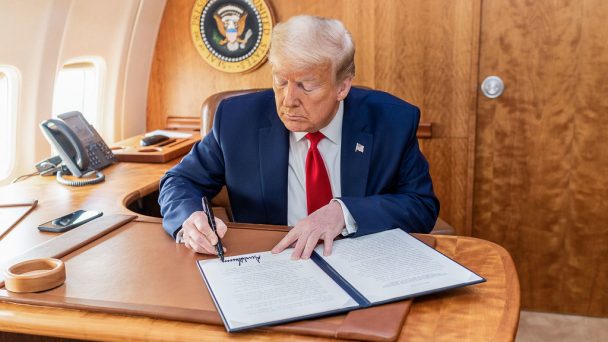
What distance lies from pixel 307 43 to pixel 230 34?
6.85ft

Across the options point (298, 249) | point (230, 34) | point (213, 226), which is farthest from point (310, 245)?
point (230, 34)

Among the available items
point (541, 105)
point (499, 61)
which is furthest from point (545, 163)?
point (499, 61)

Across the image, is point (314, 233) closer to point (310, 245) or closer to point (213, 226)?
point (310, 245)

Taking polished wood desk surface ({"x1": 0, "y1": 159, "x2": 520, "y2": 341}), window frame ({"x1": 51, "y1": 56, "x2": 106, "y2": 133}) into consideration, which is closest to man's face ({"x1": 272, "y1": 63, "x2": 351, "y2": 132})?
polished wood desk surface ({"x1": 0, "y1": 159, "x2": 520, "y2": 341})

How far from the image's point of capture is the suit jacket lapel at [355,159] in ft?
7.22

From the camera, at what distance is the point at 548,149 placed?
3602 millimetres

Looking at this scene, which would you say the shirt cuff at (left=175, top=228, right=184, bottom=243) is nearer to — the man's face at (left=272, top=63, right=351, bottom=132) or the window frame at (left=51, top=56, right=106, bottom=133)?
the man's face at (left=272, top=63, right=351, bottom=132)

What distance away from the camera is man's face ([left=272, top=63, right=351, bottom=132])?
78.8 inches

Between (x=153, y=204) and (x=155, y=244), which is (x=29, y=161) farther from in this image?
(x=155, y=244)

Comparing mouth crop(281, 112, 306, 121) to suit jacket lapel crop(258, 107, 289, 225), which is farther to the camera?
suit jacket lapel crop(258, 107, 289, 225)

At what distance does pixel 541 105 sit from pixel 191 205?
93.6 inches

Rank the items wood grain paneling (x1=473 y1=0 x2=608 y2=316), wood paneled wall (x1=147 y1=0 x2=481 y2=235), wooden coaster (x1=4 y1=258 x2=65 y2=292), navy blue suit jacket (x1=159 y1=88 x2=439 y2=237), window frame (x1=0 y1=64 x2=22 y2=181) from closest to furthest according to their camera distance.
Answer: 1. wooden coaster (x1=4 y1=258 x2=65 y2=292)
2. navy blue suit jacket (x1=159 y1=88 x2=439 y2=237)
3. window frame (x1=0 y1=64 x2=22 y2=181)
4. wood grain paneling (x1=473 y1=0 x2=608 y2=316)
5. wood paneled wall (x1=147 y1=0 x2=481 y2=235)

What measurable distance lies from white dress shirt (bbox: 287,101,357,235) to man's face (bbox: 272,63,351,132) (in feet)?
0.35
